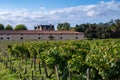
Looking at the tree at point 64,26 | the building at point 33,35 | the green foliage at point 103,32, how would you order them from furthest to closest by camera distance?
the tree at point 64,26 → the building at point 33,35 → the green foliage at point 103,32

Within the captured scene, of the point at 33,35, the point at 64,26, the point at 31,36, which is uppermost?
the point at 64,26

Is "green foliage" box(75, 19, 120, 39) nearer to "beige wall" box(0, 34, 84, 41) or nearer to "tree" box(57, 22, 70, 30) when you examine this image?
"beige wall" box(0, 34, 84, 41)

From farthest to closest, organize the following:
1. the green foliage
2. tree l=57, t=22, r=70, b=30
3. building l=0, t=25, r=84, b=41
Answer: tree l=57, t=22, r=70, b=30
building l=0, t=25, r=84, b=41
the green foliage

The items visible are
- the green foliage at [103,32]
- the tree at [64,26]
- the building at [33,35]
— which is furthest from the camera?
the tree at [64,26]

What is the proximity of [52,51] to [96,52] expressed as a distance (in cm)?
558

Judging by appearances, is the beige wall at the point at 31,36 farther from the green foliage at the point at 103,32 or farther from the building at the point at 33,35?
the green foliage at the point at 103,32

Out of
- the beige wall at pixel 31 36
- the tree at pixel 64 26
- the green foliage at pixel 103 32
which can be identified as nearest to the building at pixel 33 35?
the beige wall at pixel 31 36

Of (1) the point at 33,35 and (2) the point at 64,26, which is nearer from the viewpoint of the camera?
(1) the point at 33,35

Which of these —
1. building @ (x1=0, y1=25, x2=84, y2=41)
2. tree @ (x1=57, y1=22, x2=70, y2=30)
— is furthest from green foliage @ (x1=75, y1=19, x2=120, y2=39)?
tree @ (x1=57, y1=22, x2=70, y2=30)

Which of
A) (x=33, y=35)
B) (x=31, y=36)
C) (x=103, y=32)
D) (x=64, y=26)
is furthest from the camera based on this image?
(x=64, y=26)

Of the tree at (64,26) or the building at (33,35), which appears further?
the tree at (64,26)

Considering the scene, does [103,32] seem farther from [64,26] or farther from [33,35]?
[64,26]

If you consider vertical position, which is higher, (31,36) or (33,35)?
(33,35)

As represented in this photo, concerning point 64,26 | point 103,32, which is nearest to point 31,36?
point 103,32
